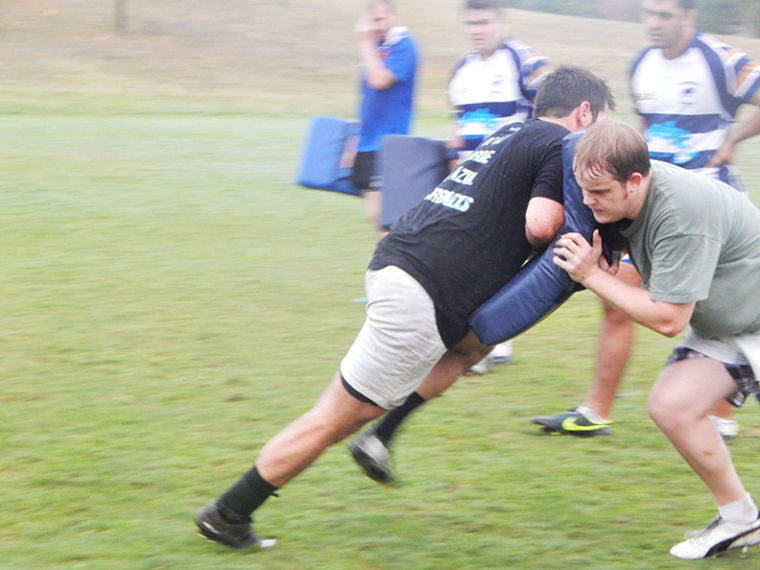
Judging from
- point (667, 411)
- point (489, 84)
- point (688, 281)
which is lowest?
point (667, 411)

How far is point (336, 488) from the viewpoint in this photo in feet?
14.8

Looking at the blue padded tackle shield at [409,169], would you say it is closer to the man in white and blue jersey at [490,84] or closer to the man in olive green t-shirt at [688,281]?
the man in white and blue jersey at [490,84]

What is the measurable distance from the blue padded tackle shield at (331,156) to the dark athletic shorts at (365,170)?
35mm

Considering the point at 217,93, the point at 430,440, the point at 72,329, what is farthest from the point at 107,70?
the point at 430,440

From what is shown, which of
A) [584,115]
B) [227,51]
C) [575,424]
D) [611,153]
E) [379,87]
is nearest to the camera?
[611,153]

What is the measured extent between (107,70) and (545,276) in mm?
26721

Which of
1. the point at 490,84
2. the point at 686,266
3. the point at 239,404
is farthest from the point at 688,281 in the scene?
the point at 490,84

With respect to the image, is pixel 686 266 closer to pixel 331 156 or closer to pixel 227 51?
pixel 331 156

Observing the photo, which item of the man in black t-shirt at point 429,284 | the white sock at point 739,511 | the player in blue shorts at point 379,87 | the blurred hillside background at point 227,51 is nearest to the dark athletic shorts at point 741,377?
the white sock at point 739,511

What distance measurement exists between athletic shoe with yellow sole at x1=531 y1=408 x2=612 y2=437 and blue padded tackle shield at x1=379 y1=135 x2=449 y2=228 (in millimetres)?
1548

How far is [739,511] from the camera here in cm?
382

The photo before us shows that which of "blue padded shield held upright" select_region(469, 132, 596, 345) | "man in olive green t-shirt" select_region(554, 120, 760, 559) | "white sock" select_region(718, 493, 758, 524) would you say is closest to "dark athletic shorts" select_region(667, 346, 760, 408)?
"man in olive green t-shirt" select_region(554, 120, 760, 559)

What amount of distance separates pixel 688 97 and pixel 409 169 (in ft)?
5.18

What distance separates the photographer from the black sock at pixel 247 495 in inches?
150
